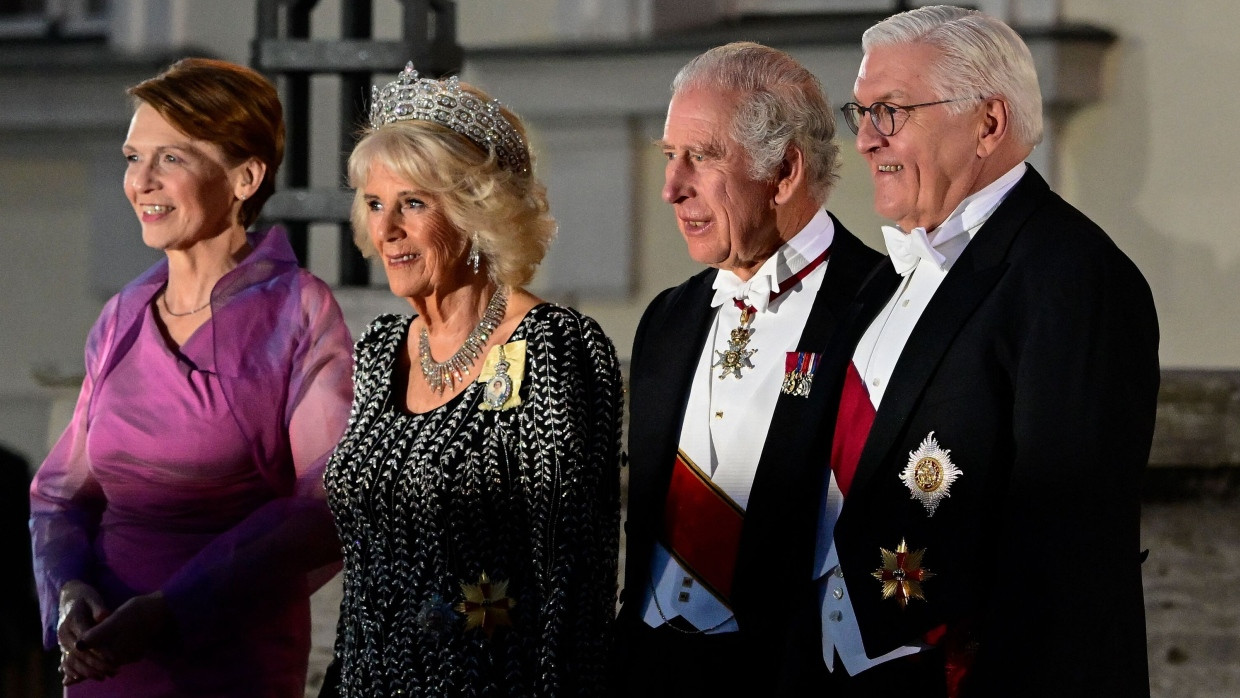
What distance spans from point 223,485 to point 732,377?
0.90 m

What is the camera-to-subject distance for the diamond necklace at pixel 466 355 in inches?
106

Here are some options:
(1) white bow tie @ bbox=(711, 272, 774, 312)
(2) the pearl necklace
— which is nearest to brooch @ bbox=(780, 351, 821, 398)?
(1) white bow tie @ bbox=(711, 272, 774, 312)

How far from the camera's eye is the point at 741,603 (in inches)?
100.0

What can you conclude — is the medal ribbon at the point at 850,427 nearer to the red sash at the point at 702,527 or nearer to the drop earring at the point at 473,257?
the red sash at the point at 702,527

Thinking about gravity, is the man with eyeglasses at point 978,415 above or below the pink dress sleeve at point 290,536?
above

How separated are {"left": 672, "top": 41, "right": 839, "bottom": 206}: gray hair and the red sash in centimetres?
46

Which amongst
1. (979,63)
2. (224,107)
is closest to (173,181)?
(224,107)

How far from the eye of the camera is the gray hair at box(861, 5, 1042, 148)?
7.64 ft

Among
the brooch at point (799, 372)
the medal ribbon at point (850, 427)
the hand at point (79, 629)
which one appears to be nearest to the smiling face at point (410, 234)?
the brooch at point (799, 372)

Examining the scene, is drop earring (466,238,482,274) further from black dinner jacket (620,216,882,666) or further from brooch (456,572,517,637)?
brooch (456,572,517,637)

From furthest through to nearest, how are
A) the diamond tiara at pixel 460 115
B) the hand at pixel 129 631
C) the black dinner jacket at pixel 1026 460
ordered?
the hand at pixel 129 631, the diamond tiara at pixel 460 115, the black dinner jacket at pixel 1026 460

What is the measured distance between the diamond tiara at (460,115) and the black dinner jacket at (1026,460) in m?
0.75

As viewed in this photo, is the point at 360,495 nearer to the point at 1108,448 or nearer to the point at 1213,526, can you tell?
the point at 1108,448

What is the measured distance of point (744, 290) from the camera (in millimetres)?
2660
